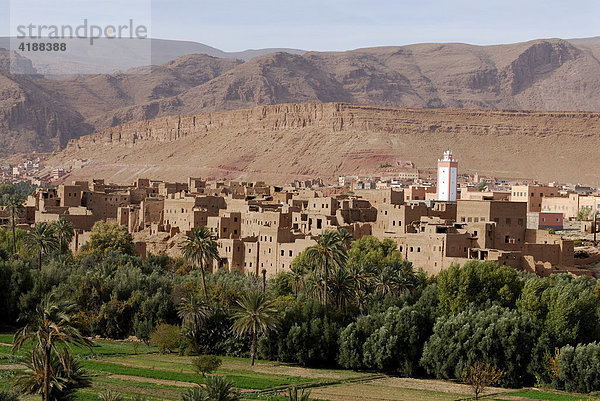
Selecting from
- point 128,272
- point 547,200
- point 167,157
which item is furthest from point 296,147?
point 128,272

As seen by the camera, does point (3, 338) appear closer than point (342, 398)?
No

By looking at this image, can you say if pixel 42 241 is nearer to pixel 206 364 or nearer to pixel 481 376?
pixel 206 364

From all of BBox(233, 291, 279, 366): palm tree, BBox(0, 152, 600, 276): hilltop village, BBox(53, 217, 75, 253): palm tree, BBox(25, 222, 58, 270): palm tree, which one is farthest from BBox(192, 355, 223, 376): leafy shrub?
BBox(53, 217, 75, 253): palm tree

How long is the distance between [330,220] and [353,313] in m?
16.9

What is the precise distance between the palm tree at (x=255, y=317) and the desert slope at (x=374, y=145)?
385 ft

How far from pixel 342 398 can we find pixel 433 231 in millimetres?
21613

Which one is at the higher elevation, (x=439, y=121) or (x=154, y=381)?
(x=439, y=121)

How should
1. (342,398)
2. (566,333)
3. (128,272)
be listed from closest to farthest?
(342,398) < (566,333) < (128,272)

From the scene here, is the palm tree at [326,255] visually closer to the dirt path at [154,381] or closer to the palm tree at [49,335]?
the dirt path at [154,381]

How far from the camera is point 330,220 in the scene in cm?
6550

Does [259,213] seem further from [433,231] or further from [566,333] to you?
[566,333]

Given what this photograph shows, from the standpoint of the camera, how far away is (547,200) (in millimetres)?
88812

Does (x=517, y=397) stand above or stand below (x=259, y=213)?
below

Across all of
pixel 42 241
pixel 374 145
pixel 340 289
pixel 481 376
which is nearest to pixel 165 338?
pixel 340 289
